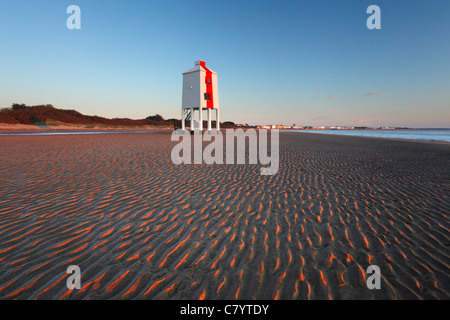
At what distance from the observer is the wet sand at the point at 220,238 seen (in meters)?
2.60

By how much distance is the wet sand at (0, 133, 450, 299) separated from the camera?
2598 mm

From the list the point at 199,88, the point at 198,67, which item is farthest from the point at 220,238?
the point at 198,67

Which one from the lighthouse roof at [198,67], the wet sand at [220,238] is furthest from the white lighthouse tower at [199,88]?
the wet sand at [220,238]

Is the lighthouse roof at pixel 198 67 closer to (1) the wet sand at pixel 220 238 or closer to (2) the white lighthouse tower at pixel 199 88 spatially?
(2) the white lighthouse tower at pixel 199 88

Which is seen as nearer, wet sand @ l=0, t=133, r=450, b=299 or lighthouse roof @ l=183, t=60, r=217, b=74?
wet sand @ l=0, t=133, r=450, b=299

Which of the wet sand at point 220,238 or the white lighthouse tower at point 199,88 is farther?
the white lighthouse tower at point 199,88

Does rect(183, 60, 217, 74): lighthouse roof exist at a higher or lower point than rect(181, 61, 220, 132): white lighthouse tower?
higher

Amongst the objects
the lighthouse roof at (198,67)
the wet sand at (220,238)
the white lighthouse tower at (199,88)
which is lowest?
the wet sand at (220,238)

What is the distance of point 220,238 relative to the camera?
372 cm

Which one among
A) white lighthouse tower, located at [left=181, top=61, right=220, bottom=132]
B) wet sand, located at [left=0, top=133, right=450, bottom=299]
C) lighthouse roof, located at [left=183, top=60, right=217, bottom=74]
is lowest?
wet sand, located at [left=0, top=133, right=450, bottom=299]

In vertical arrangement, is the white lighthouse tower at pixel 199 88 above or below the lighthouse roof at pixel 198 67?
below

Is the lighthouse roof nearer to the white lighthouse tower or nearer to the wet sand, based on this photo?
the white lighthouse tower

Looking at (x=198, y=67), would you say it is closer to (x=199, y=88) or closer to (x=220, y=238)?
(x=199, y=88)

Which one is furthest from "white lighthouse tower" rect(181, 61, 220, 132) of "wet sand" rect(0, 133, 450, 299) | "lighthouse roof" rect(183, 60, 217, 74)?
"wet sand" rect(0, 133, 450, 299)
